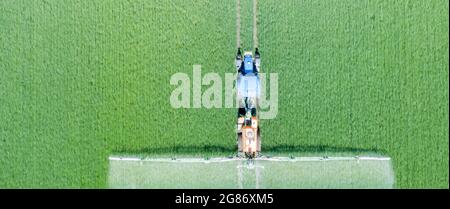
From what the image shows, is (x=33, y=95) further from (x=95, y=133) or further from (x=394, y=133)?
(x=394, y=133)

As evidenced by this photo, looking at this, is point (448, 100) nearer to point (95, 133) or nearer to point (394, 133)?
point (394, 133)

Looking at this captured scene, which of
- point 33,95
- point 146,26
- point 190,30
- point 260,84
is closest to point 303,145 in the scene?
point 260,84

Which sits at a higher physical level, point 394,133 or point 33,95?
point 33,95

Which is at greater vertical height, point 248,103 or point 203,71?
point 203,71

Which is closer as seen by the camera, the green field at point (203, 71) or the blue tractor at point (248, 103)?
the blue tractor at point (248, 103)

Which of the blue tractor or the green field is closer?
the blue tractor

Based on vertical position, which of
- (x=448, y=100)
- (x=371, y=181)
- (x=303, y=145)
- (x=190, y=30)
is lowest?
(x=371, y=181)

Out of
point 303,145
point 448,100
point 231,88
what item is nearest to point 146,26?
point 231,88
